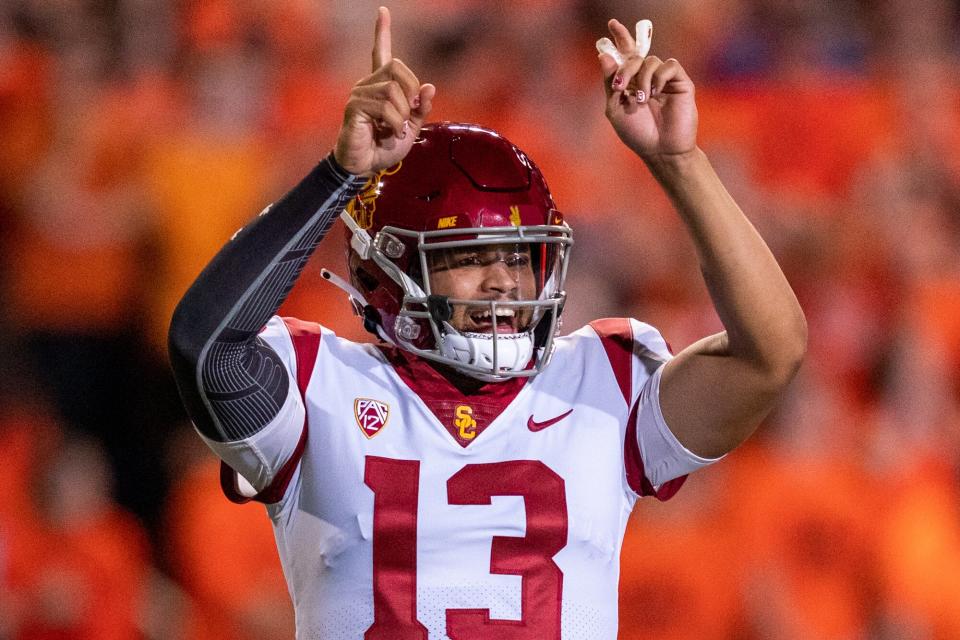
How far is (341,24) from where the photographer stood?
3.80 meters

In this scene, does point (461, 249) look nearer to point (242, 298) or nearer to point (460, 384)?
point (460, 384)

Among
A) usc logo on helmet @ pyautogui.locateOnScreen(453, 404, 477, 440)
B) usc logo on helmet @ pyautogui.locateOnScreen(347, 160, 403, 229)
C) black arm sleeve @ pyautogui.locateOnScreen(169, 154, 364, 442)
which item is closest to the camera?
black arm sleeve @ pyautogui.locateOnScreen(169, 154, 364, 442)

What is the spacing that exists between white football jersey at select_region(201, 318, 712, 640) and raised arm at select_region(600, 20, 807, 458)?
141 millimetres

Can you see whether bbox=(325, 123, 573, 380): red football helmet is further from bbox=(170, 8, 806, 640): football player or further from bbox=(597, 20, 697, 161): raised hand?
bbox=(597, 20, 697, 161): raised hand

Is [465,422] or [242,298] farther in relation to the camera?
[465,422]

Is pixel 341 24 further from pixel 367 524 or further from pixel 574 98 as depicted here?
pixel 367 524

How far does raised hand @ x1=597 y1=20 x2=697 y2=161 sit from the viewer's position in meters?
1.63

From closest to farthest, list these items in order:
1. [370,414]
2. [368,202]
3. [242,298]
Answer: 1. [242,298]
2. [370,414]
3. [368,202]

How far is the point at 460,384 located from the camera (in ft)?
5.98

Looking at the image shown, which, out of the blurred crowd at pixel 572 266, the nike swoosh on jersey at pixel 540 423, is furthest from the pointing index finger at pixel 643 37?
the blurred crowd at pixel 572 266

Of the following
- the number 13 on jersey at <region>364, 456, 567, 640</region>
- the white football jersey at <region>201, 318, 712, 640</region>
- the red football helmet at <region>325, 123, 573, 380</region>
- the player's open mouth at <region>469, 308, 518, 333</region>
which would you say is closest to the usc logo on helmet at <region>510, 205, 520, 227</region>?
the red football helmet at <region>325, 123, 573, 380</region>

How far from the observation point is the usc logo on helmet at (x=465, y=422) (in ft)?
5.73

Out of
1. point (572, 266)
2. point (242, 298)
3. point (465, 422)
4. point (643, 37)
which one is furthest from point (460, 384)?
point (572, 266)

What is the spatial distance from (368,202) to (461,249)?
7.4 inches
